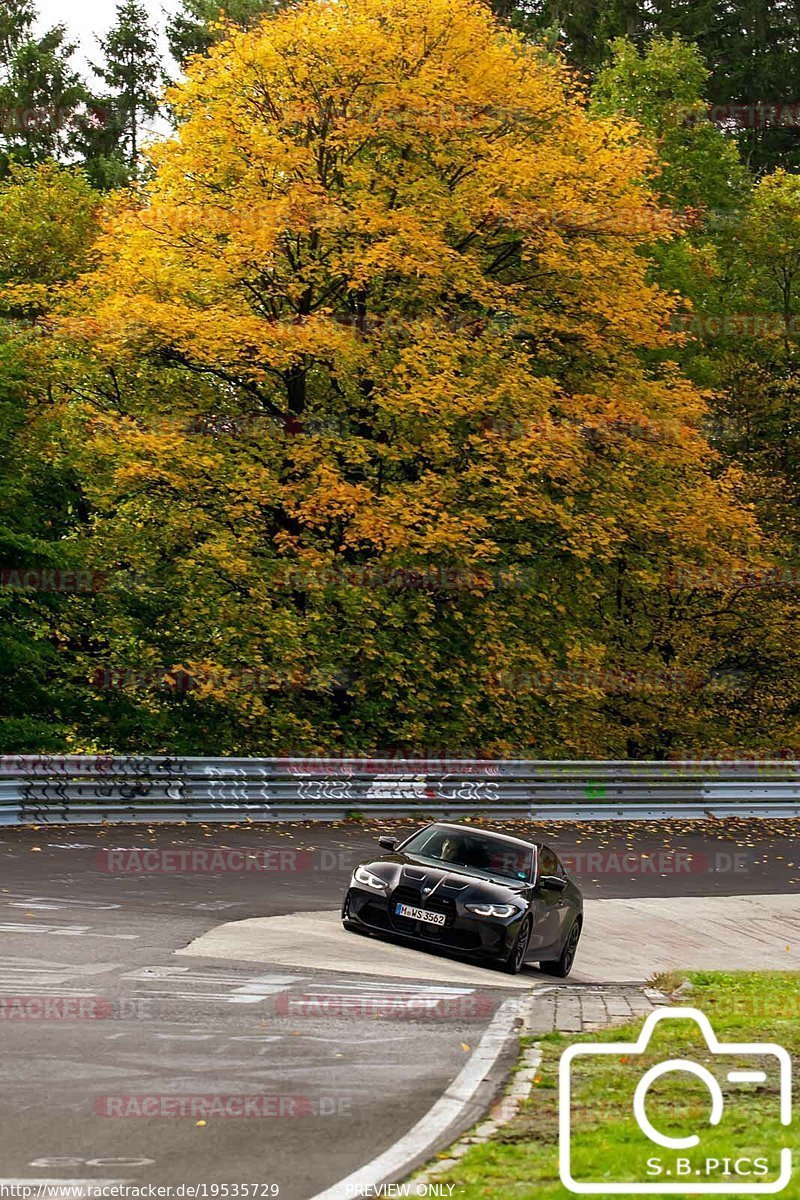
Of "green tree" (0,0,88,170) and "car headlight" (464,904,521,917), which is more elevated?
"green tree" (0,0,88,170)

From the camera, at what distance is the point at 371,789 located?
89.1 feet

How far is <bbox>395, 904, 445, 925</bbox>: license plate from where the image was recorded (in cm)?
1568

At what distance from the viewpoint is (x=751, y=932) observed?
67.5ft

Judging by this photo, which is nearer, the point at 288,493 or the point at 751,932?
the point at 751,932

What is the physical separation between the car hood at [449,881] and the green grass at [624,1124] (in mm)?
3883

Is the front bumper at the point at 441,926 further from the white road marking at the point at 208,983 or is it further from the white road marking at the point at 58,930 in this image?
the white road marking at the point at 208,983

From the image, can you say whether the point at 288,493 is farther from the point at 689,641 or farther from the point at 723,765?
the point at 689,641

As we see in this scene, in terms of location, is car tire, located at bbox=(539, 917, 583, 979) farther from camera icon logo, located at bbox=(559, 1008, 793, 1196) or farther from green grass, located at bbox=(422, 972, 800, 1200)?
camera icon logo, located at bbox=(559, 1008, 793, 1196)

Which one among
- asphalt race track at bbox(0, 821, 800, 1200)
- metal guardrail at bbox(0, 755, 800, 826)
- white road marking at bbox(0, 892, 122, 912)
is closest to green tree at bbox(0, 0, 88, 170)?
metal guardrail at bbox(0, 755, 800, 826)

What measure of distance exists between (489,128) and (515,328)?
3.85 meters

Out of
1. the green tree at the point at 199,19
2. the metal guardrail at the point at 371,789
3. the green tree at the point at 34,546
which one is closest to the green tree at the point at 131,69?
the green tree at the point at 199,19

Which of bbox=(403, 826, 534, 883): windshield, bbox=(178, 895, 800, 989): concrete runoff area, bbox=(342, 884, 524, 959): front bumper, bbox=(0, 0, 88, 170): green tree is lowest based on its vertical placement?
bbox=(178, 895, 800, 989): concrete runoff area

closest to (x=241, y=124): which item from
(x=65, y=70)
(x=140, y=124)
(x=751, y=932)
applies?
(x=751, y=932)

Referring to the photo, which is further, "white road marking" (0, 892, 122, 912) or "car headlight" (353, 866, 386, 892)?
"white road marking" (0, 892, 122, 912)
